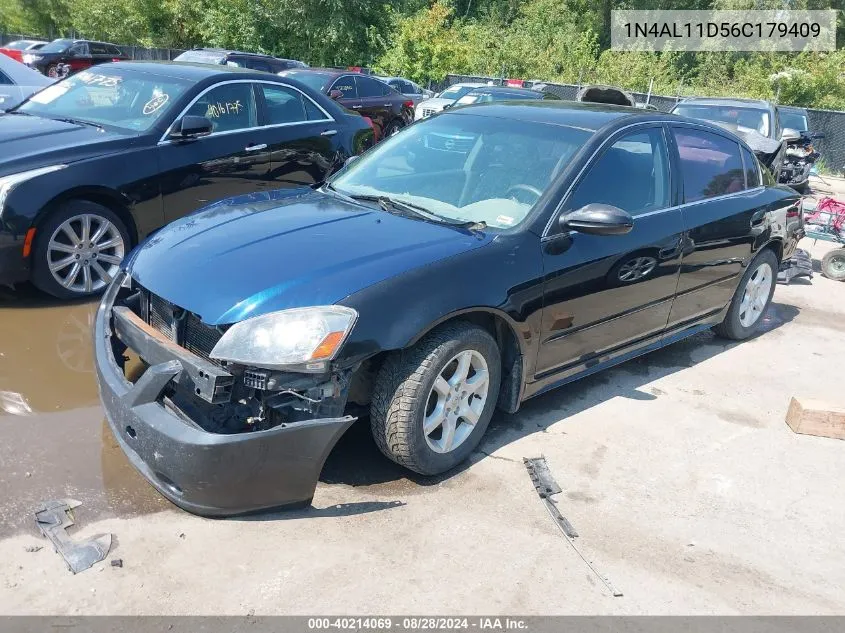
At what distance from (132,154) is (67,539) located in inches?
135

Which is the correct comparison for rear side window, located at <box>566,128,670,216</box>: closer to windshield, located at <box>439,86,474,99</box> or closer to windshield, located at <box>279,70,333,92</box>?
windshield, located at <box>279,70,333,92</box>

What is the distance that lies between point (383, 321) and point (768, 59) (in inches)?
1343

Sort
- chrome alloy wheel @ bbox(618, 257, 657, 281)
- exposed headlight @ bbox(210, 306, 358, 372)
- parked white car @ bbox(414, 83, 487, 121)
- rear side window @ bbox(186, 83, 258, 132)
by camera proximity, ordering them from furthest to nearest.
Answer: parked white car @ bbox(414, 83, 487, 121) → rear side window @ bbox(186, 83, 258, 132) → chrome alloy wheel @ bbox(618, 257, 657, 281) → exposed headlight @ bbox(210, 306, 358, 372)

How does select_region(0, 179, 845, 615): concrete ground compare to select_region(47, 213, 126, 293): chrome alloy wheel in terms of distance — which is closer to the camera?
select_region(0, 179, 845, 615): concrete ground

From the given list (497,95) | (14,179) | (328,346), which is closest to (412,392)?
(328,346)

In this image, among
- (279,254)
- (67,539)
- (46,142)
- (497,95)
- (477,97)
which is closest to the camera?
(67,539)

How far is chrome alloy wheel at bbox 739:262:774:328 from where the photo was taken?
18.6 feet

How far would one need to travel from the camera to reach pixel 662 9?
43531mm

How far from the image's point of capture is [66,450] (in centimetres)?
348

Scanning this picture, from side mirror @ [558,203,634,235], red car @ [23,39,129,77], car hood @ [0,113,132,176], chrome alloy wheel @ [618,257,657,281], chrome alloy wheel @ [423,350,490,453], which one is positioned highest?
Result: red car @ [23,39,129,77]

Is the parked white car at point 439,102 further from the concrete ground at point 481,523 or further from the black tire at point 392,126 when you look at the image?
the concrete ground at point 481,523

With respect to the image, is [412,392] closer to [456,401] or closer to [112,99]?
[456,401]

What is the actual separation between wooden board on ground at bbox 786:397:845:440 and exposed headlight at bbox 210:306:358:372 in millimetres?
3003

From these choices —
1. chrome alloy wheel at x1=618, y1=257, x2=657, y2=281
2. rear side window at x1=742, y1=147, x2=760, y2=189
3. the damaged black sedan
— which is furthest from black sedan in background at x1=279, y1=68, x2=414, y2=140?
chrome alloy wheel at x1=618, y1=257, x2=657, y2=281
